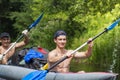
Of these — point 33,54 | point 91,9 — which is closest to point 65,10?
point 91,9

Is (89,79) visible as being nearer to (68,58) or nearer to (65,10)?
(68,58)

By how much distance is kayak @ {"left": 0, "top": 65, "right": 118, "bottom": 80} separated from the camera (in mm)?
5469

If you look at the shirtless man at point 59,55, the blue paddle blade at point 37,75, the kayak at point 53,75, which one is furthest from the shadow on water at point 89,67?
the blue paddle blade at point 37,75

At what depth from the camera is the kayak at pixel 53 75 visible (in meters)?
5.47

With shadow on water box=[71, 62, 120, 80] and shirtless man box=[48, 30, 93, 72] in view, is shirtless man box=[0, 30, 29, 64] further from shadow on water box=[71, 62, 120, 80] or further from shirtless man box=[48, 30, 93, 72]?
shadow on water box=[71, 62, 120, 80]

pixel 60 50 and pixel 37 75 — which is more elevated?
pixel 60 50

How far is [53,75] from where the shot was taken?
5.79m

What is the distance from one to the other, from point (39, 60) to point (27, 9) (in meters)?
11.4

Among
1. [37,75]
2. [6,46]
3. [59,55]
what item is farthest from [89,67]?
[37,75]

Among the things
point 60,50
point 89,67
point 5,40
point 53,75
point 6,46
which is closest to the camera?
point 53,75

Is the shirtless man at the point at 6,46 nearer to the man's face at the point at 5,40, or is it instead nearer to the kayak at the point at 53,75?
the man's face at the point at 5,40

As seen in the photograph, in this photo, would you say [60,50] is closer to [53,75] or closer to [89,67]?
[53,75]

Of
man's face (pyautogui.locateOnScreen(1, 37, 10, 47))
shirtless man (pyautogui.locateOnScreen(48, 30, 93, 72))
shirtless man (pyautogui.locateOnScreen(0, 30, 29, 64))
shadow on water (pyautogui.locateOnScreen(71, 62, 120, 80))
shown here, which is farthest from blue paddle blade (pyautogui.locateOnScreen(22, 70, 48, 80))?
shadow on water (pyautogui.locateOnScreen(71, 62, 120, 80))

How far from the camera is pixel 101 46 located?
1137 cm
